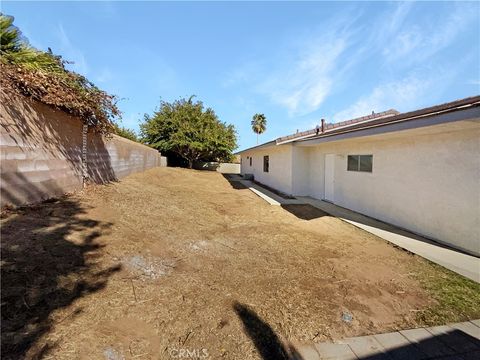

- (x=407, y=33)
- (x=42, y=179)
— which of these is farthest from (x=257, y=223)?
(x=407, y=33)

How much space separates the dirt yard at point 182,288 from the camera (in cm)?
230

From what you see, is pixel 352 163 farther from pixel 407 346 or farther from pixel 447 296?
pixel 407 346

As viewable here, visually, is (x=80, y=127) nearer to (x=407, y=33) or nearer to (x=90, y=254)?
(x=90, y=254)

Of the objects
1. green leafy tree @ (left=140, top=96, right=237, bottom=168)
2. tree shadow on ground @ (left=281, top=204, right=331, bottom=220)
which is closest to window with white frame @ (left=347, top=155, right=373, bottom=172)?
tree shadow on ground @ (left=281, top=204, right=331, bottom=220)

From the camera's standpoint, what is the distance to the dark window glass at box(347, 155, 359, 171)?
876cm

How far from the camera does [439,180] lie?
566cm

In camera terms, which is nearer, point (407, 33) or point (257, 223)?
point (257, 223)

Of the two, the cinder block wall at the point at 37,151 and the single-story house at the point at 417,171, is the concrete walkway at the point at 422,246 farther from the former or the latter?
the cinder block wall at the point at 37,151

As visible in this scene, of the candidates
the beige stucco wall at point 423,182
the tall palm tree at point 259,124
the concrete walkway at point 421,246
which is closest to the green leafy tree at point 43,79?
the beige stucco wall at point 423,182

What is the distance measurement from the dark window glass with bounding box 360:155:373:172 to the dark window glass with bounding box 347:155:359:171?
0.90 feet

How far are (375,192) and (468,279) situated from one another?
4056 millimetres

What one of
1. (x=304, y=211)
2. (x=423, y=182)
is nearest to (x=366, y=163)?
(x=423, y=182)

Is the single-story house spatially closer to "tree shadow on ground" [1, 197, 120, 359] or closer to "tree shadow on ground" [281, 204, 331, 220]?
"tree shadow on ground" [281, 204, 331, 220]

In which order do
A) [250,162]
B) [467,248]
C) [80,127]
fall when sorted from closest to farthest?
[467,248] → [80,127] → [250,162]
